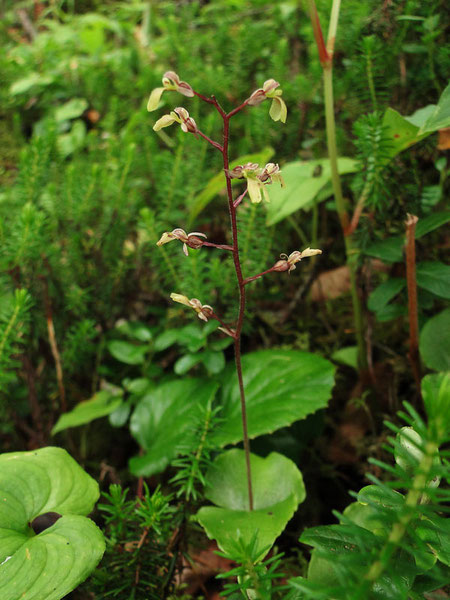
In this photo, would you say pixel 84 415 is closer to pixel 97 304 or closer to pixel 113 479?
pixel 113 479

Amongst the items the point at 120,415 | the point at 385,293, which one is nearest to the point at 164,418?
the point at 120,415

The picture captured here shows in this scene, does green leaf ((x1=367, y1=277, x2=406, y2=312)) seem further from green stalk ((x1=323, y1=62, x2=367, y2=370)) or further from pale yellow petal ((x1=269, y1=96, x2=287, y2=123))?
pale yellow petal ((x1=269, y1=96, x2=287, y2=123))

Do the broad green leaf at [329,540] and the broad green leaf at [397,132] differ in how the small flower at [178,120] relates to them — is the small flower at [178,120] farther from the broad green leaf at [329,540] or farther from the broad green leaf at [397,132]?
the broad green leaf at [329,540]

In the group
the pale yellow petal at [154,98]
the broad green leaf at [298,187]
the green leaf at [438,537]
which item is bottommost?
the green leaf at [438,537]

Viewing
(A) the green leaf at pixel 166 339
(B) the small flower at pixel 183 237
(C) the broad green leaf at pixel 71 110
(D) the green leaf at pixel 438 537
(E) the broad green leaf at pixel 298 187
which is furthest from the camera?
(C) the broad green leaf at pixel 71 110

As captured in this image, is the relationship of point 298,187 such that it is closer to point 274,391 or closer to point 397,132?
point 397,132

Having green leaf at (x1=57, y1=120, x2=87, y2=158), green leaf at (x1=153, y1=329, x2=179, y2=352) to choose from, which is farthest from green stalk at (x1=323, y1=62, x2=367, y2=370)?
green leaf at (x1=57, y1=120, x2=87, y2=158)

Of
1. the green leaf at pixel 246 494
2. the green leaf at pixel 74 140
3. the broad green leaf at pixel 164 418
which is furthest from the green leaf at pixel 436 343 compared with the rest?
the green leaf at pixel 74 140
